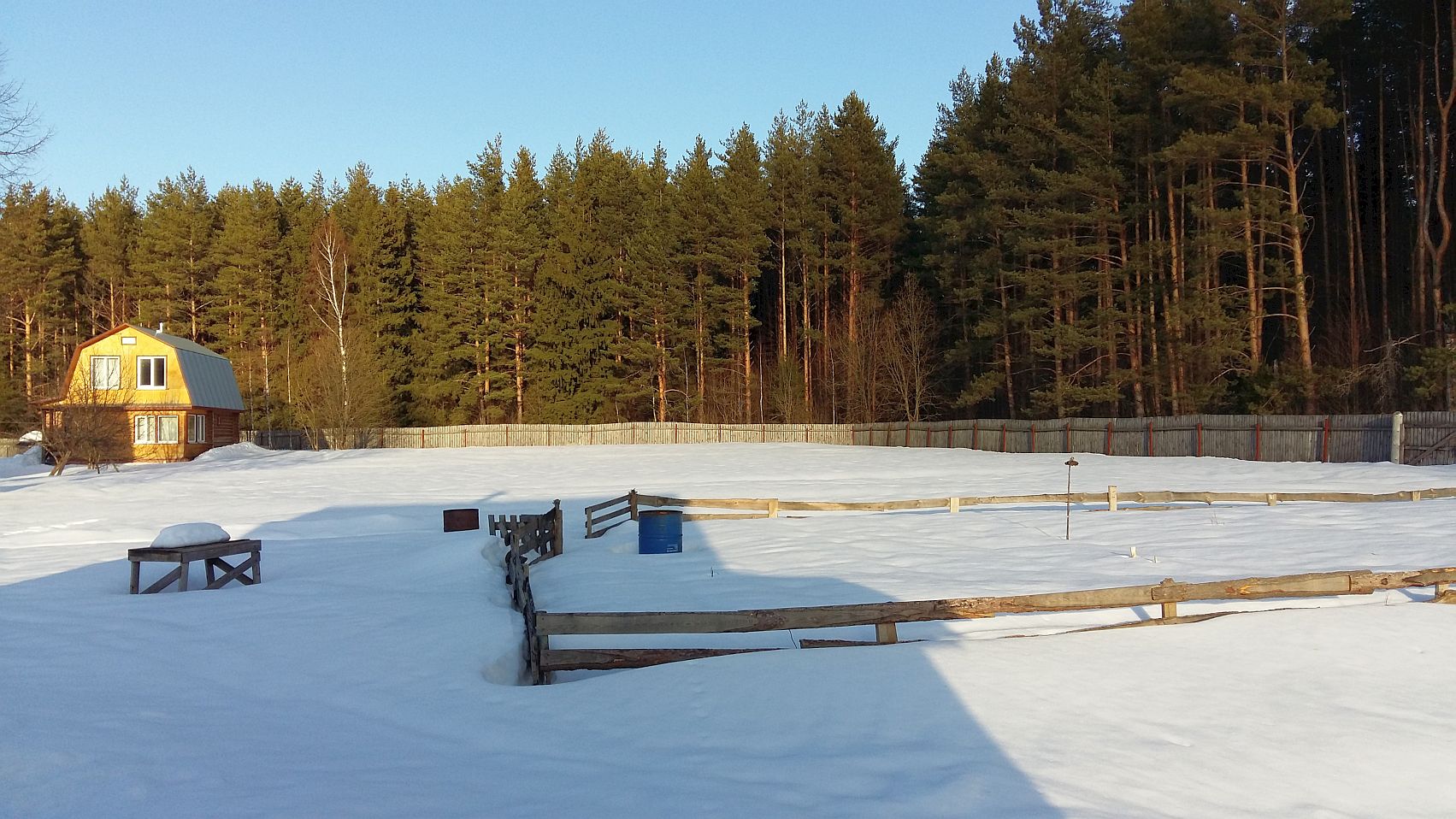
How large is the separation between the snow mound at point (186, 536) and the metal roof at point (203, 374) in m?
37.0

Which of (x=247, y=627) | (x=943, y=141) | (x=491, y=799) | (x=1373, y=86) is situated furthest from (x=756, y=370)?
Result: (x=491, y=799)

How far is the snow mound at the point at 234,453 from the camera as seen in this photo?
1682 inches

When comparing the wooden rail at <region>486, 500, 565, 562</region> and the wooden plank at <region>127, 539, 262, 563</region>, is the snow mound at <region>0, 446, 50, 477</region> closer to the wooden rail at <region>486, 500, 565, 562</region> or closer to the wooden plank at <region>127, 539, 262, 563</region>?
the wooden rail at <region>486, 500, 565, 562</region>

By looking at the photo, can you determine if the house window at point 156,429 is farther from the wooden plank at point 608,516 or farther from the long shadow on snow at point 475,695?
the long shadow on snow at point 475,695

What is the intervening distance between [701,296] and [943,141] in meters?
17.1

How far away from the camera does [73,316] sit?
6781 cm

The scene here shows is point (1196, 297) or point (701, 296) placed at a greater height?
point (701, 296)

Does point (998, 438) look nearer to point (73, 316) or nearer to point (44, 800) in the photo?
point (44, 800)

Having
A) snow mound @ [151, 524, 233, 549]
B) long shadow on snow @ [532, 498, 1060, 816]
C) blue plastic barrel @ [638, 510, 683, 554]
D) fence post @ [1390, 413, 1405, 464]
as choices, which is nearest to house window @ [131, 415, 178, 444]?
snow mound @ [151, 524, 233, 549]

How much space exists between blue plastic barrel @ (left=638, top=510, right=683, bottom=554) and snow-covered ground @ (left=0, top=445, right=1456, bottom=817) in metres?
0.40

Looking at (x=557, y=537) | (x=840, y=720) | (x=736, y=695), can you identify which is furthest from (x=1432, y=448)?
(x=736, y=695)

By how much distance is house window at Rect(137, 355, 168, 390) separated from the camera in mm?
44062

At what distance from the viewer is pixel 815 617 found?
26.2 ft

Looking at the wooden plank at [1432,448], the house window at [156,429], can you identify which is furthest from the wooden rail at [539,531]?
the house window at [156,429]
